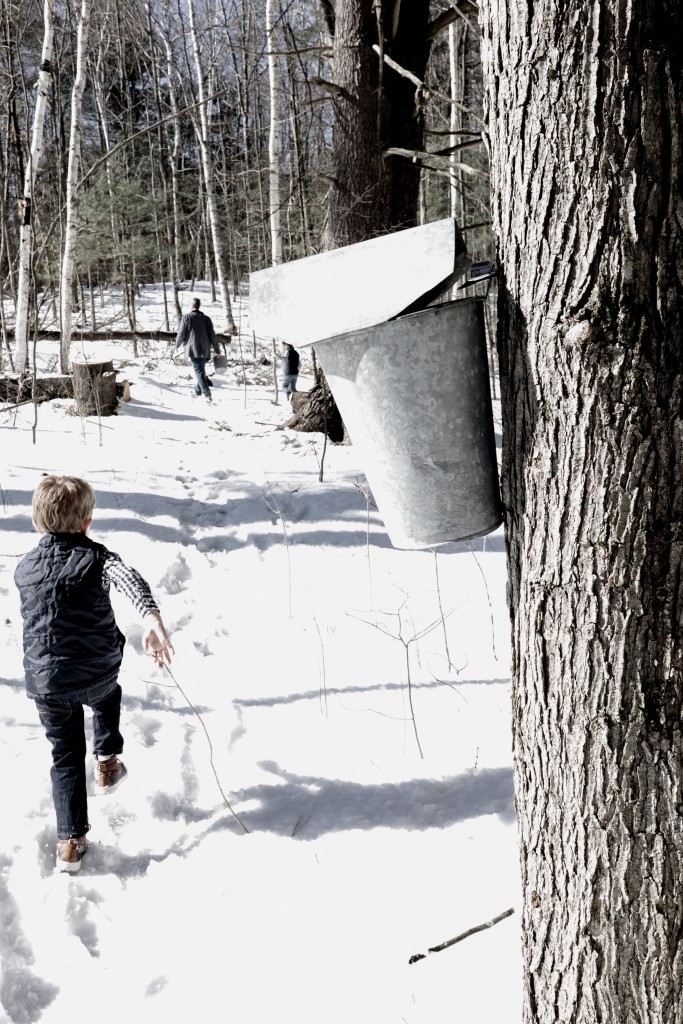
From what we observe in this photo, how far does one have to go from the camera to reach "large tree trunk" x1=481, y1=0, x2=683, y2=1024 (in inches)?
45.9

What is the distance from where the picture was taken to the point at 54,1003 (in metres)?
1.93

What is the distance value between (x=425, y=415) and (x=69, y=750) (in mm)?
1764

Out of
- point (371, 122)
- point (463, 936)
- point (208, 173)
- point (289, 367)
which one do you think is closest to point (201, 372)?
point (289, 367)

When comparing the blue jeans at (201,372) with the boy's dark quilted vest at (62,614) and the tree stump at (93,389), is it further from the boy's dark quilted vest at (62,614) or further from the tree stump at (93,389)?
the boy's dark quilted vest at (62,614)

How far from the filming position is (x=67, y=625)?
2424mm

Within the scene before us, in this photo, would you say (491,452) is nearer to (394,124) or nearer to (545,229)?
(545,229)

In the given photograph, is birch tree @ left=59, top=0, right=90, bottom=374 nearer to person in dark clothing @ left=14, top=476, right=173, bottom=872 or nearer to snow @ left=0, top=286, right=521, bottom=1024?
snow @ left=0, top=286, right=521, bottom=1024

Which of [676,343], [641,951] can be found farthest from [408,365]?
[641,951]

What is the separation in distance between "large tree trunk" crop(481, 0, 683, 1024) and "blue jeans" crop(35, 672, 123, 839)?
1541 mm

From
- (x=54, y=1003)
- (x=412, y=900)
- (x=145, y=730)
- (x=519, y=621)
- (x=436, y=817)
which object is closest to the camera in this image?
(x=519, y=621)

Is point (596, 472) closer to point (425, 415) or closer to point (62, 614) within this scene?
point (425, 415)

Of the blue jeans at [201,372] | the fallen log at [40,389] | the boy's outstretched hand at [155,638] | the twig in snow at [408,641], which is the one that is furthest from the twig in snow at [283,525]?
the blue jeans at [201,372]

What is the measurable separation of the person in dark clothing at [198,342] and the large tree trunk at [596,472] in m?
10.3

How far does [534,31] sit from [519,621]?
0.98 m
